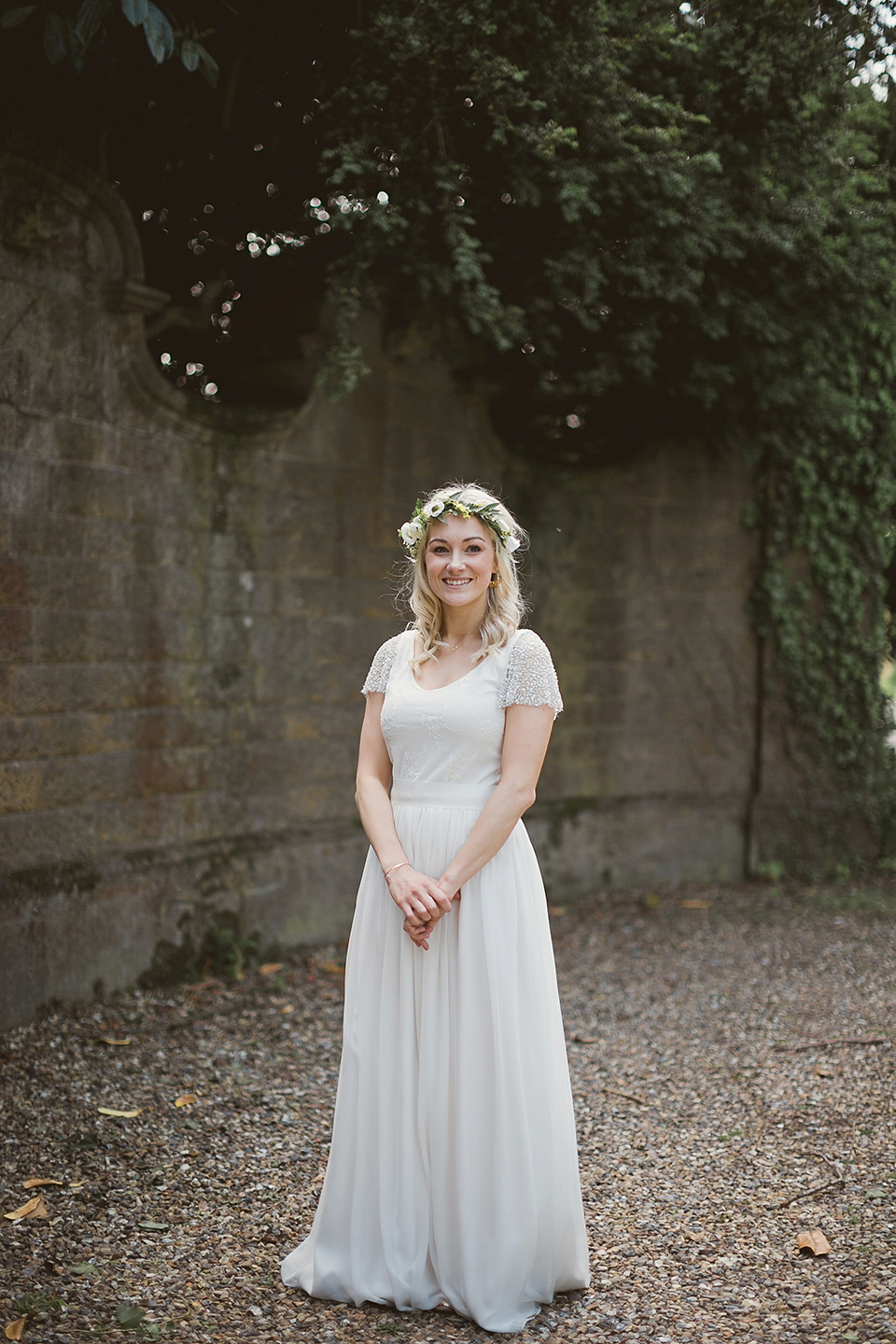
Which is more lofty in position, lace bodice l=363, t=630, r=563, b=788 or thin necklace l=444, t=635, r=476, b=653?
thin necklace l=444, t=635, r=476, b=653

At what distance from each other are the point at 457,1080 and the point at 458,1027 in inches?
5.3

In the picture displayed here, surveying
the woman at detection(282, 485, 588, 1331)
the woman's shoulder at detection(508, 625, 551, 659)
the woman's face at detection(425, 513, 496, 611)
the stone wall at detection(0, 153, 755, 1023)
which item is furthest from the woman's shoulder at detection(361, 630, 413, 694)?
the stone wall at detection(0, 153, 755, 1023)

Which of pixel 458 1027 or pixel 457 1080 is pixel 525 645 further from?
pixel 457 1080

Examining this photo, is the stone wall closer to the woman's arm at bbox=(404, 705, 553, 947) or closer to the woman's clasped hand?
the woman's clasped hand

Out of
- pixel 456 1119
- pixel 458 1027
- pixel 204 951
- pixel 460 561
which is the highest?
pixel 460 561

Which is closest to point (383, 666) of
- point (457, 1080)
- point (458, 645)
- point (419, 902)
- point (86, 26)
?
point (458, 645)

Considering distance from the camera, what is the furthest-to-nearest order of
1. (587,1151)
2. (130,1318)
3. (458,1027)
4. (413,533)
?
(587,1151), (413,533), (458,1027), (130,1318)

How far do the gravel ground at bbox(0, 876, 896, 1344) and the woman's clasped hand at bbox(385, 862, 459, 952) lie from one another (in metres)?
1.01

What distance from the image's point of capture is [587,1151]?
3.99m

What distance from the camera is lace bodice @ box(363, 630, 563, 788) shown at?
3.01 metres

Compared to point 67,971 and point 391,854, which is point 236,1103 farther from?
point 391,854

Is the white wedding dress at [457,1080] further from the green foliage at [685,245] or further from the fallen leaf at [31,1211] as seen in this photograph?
the green foliage at [685,245]

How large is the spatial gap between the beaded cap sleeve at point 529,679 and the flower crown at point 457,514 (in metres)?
0.32

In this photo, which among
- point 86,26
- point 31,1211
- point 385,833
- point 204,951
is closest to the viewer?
point 385,833
